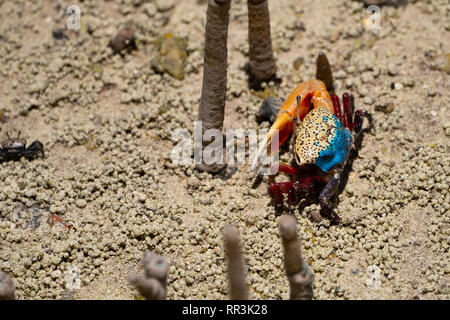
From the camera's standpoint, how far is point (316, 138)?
4.59 m

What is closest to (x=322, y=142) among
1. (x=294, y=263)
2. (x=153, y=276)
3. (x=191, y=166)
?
(x=191, y=166)

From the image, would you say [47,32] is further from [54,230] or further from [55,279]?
[55,279]

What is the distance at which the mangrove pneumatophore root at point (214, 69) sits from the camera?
3.94 m

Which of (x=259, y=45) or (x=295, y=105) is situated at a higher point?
(x=259, y=45)

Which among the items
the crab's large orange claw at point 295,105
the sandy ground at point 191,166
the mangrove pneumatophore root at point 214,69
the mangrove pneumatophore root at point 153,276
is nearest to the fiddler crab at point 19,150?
the sandy ground at point 191,166

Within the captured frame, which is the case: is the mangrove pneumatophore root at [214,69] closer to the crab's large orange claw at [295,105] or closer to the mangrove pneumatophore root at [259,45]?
the crab's large orange claw at [295,105]

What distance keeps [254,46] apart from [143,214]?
186 cm

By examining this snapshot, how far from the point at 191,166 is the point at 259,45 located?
1.28 metres

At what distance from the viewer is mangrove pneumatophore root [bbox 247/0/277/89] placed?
4.96m

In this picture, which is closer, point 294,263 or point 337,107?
point 294,263

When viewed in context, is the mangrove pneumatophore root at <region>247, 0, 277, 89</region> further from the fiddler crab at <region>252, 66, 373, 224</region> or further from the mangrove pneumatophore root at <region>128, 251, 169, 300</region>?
the mangrove pneumatophore root at <region>128, 251, 169, 300</region>

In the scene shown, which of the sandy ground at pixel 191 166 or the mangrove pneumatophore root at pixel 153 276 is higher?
the sandy ground at pixel 191 166

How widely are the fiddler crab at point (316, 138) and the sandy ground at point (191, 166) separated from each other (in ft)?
0.61

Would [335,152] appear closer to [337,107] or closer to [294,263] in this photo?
[337,107]
